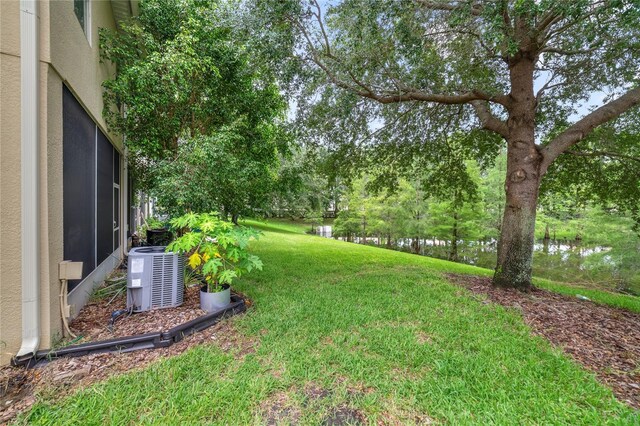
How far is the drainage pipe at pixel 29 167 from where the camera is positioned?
229 centimetres

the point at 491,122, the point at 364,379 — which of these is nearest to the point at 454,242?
the point at 491,122

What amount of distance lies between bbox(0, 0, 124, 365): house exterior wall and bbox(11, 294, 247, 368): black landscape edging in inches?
6.2

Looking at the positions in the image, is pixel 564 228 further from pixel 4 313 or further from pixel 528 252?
pixel 4 313

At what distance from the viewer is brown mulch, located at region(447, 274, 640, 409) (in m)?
2.41

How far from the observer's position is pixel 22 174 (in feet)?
7.50

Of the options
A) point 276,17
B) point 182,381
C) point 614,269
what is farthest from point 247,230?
point 614,269

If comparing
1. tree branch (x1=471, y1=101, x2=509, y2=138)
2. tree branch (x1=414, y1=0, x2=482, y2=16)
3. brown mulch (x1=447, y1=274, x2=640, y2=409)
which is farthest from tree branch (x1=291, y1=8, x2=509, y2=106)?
brown mulch (x1=447, y1=274, x2=640, y2=409)

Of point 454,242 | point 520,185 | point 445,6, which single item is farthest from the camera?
point 454,242

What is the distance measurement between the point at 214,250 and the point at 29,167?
5.80 feet

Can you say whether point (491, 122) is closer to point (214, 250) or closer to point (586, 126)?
point (586, 126)

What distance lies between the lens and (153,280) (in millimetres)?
3365

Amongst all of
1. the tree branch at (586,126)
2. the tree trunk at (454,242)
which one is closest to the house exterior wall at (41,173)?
the tree branch at (586,126)

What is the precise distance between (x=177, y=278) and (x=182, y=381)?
1.65 meters

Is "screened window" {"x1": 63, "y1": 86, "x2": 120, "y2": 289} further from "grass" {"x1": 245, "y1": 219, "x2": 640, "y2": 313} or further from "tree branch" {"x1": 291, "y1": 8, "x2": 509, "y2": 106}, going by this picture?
"grass" {"x1": 245, "y1": 219, "x2": 640, "y2": 313}
